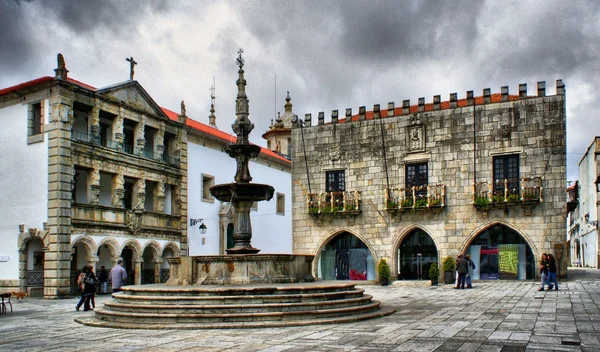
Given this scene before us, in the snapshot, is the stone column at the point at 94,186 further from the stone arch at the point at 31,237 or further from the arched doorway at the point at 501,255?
the arched doorway at the point at 501,255

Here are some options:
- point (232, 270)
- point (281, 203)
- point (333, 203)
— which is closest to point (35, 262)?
point (333, 203)

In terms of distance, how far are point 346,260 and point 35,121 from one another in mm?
15786

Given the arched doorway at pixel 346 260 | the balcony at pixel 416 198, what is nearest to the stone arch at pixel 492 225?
the balcony at pixel 416 198

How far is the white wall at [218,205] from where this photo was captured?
113 ft

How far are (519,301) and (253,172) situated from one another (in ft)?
80.2

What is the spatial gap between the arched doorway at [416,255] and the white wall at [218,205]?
1085 centimetres

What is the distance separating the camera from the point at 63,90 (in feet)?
85.3

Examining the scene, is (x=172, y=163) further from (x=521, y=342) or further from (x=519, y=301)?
(x=521, y=342)

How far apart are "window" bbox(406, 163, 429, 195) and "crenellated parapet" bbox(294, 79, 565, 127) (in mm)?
2622

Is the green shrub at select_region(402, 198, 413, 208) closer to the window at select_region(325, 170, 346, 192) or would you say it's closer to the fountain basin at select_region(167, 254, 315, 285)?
the window at select_region(325, 170, 346, 192)

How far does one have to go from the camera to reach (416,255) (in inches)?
1195

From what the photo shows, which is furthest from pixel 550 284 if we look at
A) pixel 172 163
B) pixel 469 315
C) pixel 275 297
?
pixel 172 163

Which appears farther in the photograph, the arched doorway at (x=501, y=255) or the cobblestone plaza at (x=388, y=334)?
the arched doorway at (x=501, y=255)

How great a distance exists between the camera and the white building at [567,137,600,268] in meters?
44.7
